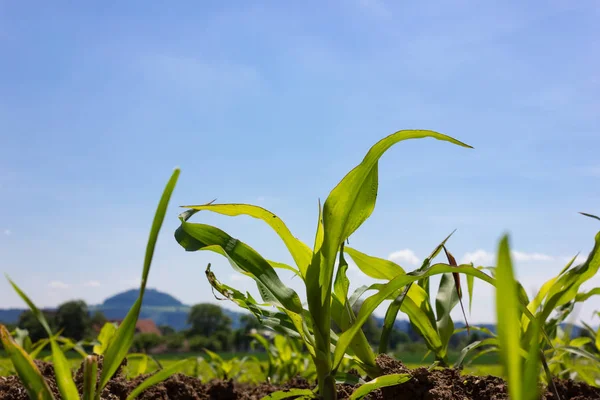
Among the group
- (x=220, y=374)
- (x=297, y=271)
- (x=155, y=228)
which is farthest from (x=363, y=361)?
(x=220, y=374)

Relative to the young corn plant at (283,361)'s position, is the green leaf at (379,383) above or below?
above

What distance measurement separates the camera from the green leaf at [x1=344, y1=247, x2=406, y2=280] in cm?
129

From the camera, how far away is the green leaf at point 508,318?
393 millimetres

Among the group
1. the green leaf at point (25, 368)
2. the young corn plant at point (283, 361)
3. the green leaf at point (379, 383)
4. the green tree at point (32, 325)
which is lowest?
the green tree at point (32, 325)

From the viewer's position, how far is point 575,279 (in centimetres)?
138

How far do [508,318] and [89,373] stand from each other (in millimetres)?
621

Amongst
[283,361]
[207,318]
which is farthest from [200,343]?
[207,318]

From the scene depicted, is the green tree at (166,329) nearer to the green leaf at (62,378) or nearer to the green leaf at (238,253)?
the green leaf at (238,253)

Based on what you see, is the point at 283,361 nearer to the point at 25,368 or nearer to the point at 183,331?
the point at 25,368

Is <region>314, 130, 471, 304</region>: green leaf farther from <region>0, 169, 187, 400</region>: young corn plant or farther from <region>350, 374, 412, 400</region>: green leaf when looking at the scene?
<region>0, 169, 187, 400</region>: young corn plant

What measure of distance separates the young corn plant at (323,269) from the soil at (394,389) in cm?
9

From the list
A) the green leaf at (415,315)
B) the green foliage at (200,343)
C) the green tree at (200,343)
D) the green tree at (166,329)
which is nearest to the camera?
the green leaf at (415,315)

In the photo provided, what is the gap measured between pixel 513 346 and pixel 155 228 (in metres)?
0.49

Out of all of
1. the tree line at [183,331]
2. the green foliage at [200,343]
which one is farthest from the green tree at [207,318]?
the green foliage at [200,343]
